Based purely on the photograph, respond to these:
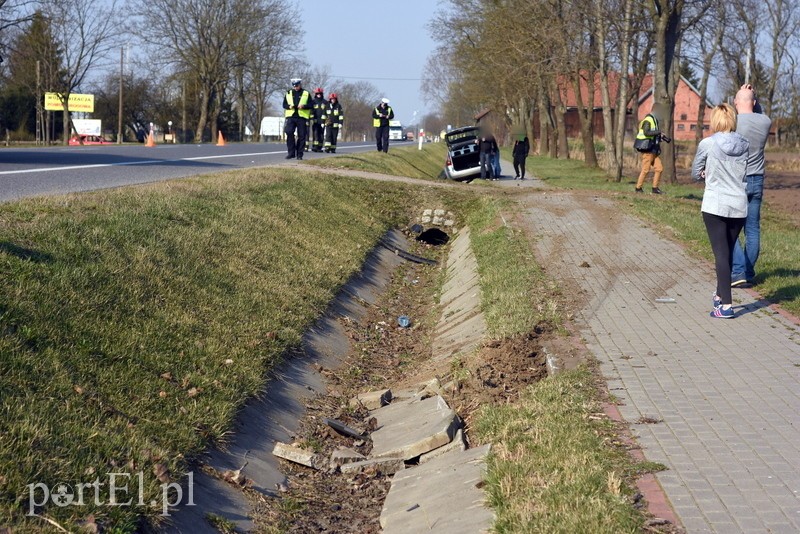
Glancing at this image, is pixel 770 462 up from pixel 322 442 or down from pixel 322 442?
up

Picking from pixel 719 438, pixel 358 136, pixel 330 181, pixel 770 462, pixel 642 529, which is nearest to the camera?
pixel 642 529

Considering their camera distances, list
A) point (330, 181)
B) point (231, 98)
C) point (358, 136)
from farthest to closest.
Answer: point (358, 136) < point (231, 98) < point (330, 181)

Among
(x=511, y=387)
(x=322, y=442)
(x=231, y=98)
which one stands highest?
(x=231, y=98)

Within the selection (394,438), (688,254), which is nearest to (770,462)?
(394,438)

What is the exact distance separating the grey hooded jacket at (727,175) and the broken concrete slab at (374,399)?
355 centimetres

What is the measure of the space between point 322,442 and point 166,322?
154 cm

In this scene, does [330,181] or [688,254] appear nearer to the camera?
[688,254]

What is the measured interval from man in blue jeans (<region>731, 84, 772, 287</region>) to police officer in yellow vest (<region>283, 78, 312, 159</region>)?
13.9 metres

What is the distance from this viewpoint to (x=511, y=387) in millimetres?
7180

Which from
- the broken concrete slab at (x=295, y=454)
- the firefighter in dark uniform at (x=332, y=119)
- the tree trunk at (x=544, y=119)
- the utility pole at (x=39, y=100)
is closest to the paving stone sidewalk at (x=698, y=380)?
the broken concrete slab at (x=295, y=454)

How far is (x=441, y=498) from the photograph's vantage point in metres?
5.53

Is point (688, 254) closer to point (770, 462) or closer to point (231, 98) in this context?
point (770, 462)

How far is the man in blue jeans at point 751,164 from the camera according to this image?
10.1 m

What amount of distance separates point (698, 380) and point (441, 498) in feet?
7.77
